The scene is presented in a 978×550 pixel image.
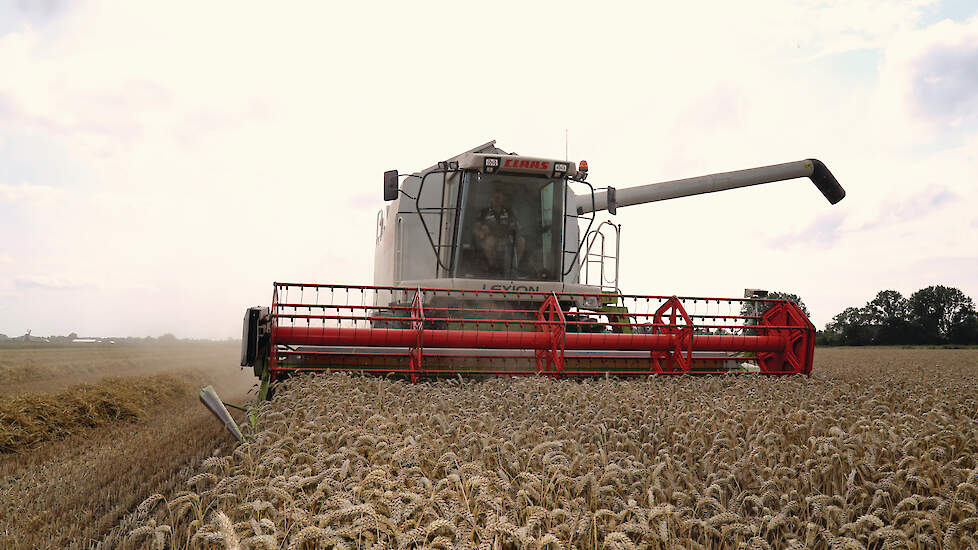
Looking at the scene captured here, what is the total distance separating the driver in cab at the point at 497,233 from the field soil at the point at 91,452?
3631 millimetres

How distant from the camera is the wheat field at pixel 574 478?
7.11 ft

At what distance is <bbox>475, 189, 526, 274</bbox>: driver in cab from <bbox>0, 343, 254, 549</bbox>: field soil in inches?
143

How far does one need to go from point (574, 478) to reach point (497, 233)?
18.0ft

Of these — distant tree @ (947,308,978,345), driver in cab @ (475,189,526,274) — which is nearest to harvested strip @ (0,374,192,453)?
driver in cab @ (475,189,526,274)

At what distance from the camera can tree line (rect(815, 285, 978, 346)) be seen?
3259 cm

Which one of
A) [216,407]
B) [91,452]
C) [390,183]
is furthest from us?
[390,183]

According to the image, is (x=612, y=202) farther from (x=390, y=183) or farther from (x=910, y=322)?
(x=910, y=322)

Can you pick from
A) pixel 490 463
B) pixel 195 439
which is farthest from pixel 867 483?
pixel 195 439

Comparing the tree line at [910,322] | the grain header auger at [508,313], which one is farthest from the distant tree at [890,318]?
the grain header auger at [508,313]

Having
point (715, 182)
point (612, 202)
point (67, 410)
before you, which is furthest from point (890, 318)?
point (67, 410)

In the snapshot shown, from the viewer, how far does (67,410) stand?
7.67 meters

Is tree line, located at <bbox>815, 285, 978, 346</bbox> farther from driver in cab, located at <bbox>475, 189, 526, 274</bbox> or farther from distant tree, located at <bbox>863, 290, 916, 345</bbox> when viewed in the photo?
driver in cab, located at <bbox>475, 189, 526, 274</bbox>

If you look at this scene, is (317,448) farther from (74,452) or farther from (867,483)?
(74,452)

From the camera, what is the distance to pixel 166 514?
3.24m
